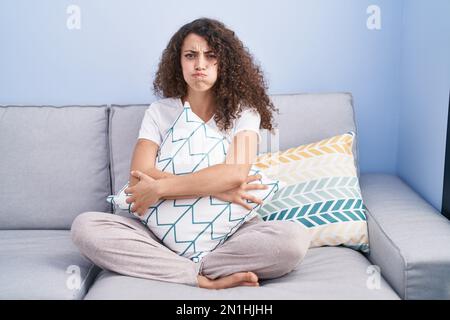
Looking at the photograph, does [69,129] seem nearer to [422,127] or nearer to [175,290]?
[175,290]

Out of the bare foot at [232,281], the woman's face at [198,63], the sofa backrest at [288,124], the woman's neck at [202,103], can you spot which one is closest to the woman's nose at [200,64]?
the woman's face at [198,63]

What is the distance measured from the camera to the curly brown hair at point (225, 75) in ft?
5.92

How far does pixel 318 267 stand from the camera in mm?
1578

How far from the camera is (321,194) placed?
1752 mm

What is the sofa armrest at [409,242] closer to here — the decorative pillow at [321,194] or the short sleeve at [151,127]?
the decorative pillow at [321,194]

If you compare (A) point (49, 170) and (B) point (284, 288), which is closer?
(B) point (284, 288)

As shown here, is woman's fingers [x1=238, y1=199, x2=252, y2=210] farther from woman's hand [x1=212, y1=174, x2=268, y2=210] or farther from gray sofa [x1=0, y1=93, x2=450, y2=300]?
gray sofa [x1=0, y1=93, x2=450, y2=300]

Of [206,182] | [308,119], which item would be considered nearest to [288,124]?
[308,119]

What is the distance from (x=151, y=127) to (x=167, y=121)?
6cm

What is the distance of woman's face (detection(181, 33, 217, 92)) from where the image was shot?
1.78 m

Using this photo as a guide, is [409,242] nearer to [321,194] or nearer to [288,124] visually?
[321,194]

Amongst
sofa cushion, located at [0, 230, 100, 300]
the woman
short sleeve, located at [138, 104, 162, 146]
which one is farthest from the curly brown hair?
sofa cushion, located at [0, 230, 100, 300]

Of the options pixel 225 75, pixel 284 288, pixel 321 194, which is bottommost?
pixel 284 288

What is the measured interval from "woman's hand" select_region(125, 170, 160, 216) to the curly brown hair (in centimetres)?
30
